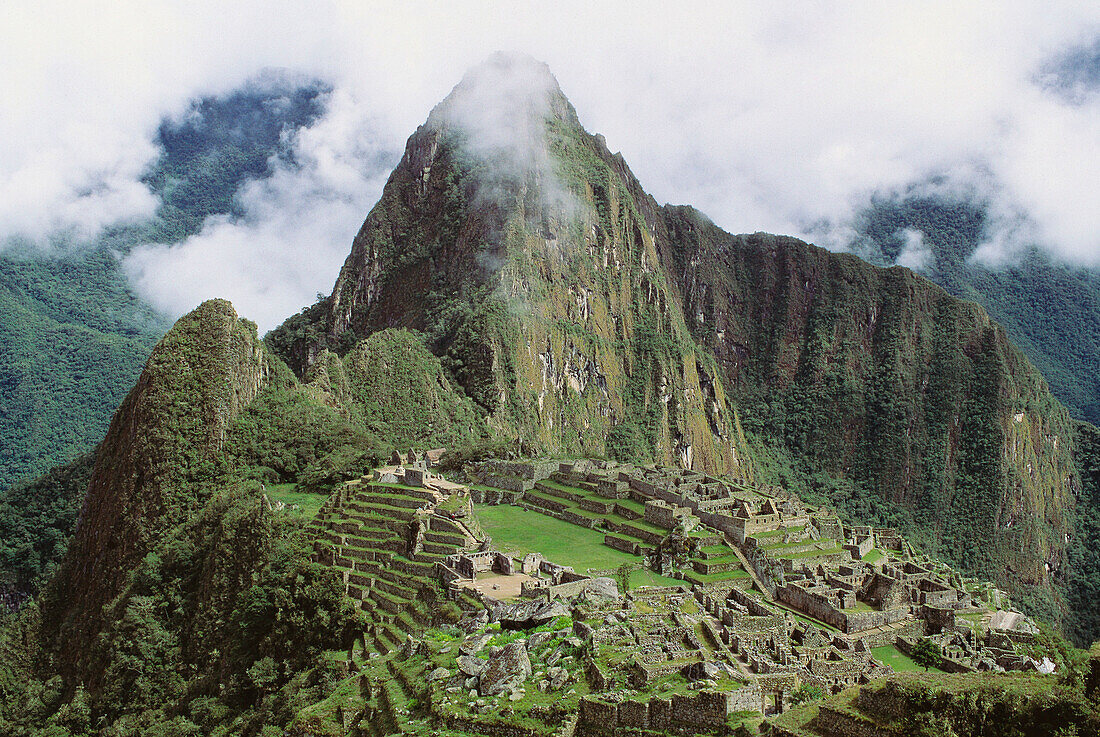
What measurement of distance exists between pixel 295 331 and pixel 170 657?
11326 centimetres

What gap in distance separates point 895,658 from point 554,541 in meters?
19.3

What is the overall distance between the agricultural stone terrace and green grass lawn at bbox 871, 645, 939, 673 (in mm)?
353

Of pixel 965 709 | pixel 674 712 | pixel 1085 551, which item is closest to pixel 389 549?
pixel 674 712

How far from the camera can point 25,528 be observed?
3314 inches

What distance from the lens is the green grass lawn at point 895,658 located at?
117 ft

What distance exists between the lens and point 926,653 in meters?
36.4

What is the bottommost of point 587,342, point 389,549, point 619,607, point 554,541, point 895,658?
point 619,607

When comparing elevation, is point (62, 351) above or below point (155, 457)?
above

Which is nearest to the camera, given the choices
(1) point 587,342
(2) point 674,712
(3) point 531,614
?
(2) point 674,712

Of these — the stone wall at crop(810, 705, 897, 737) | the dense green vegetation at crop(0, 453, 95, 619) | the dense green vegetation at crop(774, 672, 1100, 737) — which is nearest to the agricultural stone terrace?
the stone wall at crop(810, 705, 897, 737)

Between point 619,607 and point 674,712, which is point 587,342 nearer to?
point 619,607

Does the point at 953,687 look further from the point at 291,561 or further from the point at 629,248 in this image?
the point at 629,248

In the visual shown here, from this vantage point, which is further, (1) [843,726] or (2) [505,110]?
(2) [505,110]

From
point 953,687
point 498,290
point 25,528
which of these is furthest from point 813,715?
point 498,290
